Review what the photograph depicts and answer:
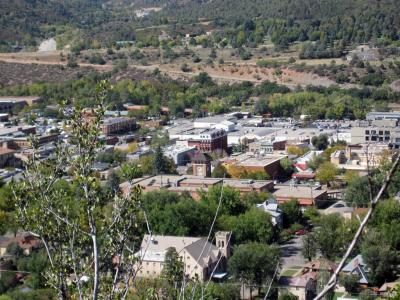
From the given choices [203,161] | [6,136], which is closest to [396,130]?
[203,161]

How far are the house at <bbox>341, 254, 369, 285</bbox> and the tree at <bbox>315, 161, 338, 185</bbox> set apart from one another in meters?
7.43

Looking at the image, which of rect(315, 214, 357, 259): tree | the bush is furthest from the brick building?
the bush

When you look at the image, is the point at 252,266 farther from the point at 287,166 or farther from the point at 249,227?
the point at 287,166

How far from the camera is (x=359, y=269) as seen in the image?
46.5ft

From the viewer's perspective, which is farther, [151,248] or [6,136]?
[6,136]

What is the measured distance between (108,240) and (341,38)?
43.7 meters

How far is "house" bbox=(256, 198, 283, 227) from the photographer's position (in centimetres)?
1759

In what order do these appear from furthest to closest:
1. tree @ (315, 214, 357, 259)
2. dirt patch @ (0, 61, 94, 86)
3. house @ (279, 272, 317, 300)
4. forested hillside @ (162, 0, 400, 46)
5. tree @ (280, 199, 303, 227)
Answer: forested hillside @ (162, 0, 400, 46)
dirt patch @ (0, 61, 94, 86)
tree @ (280, 199, 303, 227)
tree @ (315, 214, 357, 259)
house @ (279, 272, 317, 300)

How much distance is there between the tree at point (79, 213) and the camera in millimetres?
3461

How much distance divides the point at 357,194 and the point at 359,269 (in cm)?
476

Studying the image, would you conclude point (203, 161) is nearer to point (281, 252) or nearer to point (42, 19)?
point (281, 252)

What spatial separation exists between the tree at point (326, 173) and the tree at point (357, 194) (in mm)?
2222

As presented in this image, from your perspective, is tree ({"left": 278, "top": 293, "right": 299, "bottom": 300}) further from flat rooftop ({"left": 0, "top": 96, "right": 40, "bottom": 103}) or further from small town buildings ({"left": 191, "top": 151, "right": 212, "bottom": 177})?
flat rooftop ({"left": 0, "top": 96, "right": 40, "bottom": 103})

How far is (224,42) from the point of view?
156 feet
